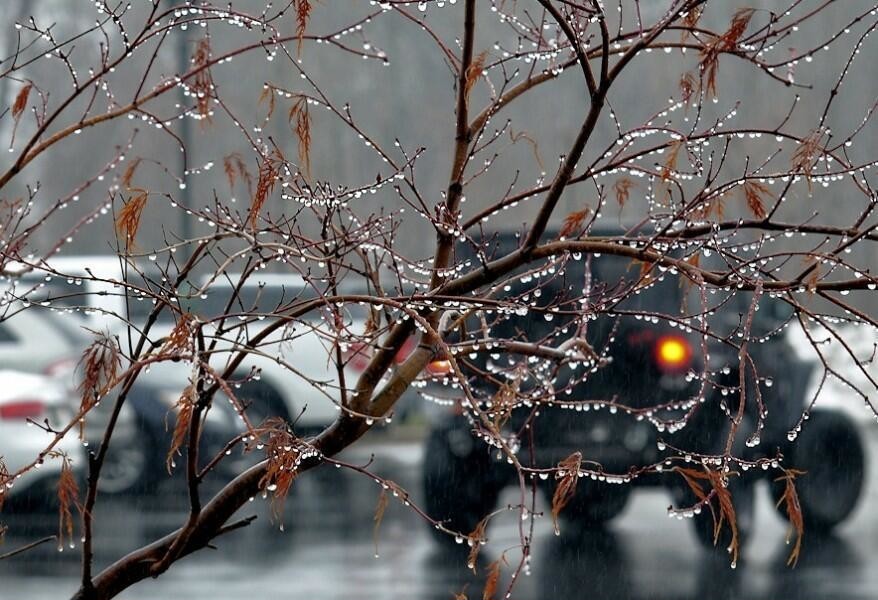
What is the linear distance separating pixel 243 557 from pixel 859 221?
216 inches

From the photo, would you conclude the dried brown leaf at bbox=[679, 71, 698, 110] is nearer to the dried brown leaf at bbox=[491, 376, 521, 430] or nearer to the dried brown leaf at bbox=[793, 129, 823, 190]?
the dried brown leaf at bbox=[793, 129, 823, 190]

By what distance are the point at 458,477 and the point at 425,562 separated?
513 millimetres

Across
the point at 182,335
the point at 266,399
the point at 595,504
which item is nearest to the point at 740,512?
the point at 595,504

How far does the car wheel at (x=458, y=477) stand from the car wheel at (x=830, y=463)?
68.1 inches

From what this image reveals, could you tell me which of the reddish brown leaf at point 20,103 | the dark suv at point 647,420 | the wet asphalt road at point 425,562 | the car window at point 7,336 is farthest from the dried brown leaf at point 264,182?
the car window at point 7,336

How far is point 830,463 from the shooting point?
697 cm

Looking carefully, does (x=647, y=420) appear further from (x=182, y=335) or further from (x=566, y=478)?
(x=182, y=335)

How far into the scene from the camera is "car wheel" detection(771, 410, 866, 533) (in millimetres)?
6914

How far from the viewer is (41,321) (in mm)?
8234

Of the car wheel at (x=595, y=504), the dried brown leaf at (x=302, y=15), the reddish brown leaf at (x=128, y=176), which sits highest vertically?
the dried brown leaf at (x=302, y=15)

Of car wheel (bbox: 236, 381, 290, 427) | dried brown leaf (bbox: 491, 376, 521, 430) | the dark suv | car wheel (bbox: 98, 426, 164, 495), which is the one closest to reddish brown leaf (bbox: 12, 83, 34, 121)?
dried brown leaf (bbox: 491, 376, 521, 430)

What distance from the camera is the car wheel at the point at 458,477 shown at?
6.62 m

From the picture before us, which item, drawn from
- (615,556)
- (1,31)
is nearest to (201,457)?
(615,556)

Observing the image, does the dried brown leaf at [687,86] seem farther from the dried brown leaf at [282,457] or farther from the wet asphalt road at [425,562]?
the wet asphalt road at [425,562]
